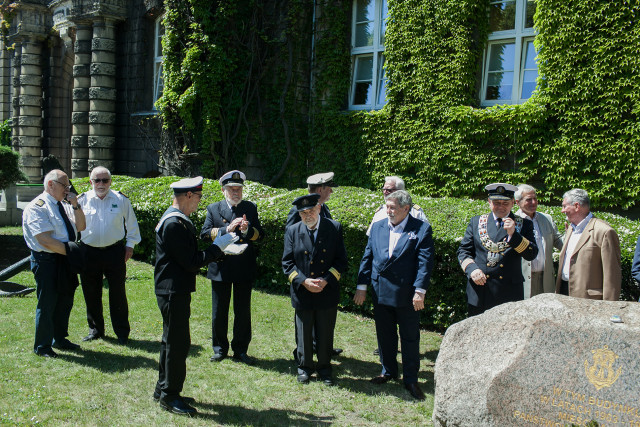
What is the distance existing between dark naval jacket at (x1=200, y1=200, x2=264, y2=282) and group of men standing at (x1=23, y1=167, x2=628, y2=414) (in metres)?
0.01

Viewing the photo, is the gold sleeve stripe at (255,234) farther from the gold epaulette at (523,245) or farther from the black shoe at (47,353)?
the gold epaulette at (523,245)

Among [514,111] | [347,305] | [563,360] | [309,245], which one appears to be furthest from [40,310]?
[514,111]

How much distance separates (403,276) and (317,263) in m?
0.92

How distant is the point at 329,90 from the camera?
47.1ft

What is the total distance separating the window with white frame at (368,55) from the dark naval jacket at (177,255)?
920cm

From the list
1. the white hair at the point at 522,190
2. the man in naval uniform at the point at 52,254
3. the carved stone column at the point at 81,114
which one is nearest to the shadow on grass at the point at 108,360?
the man in naval uniform at the point at 52,254

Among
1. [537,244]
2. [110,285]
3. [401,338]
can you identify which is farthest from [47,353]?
[537,244]

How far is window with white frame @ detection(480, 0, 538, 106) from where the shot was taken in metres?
11.4

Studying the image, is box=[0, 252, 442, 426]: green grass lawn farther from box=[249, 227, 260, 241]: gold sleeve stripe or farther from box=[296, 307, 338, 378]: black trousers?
box=[249, 227, 260, 241]: gold sleeve stripe

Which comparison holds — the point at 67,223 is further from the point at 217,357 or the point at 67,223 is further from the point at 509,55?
the point at 509,55

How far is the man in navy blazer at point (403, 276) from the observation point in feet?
18.9

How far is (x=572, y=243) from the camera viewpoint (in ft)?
19.1

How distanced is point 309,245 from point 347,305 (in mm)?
2863

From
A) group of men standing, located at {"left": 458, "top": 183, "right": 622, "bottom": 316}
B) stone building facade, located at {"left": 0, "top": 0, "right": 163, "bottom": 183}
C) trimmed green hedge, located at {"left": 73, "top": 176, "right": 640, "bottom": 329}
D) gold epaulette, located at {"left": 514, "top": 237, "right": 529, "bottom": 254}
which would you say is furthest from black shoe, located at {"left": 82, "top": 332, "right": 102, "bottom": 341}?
stone building facade, located at {"left": 0, "top": 0, "right": 163, "bottom": 183}
